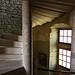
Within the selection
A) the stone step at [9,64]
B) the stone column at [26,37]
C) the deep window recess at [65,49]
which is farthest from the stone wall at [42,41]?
the stone step at [9,64]

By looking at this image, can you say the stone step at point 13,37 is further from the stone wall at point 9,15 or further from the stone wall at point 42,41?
the stone wall at point 42,41

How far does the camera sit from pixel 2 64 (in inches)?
106

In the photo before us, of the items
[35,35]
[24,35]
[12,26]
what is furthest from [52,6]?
[35,35]

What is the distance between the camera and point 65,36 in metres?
5.95

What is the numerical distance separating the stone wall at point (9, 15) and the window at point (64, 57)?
2961 mm

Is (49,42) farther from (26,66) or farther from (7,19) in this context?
(26,66)

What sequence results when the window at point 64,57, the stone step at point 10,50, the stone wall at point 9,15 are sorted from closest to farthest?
the stone step at point 10,50 < the stone wall at point 9,15 < the window at point 64,57

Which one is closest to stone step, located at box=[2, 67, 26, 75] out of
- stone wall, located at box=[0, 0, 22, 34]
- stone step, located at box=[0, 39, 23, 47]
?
stone step, located at box=[0, 39, 23, 47]

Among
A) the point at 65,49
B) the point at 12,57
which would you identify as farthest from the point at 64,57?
the point at 12,57

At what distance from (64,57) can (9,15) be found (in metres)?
3.79

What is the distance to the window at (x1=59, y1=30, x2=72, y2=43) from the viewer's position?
5724mm

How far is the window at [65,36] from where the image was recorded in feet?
18.8

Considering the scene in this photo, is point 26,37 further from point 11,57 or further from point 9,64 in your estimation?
point 9,64

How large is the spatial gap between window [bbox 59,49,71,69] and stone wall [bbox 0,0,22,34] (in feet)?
9.71
